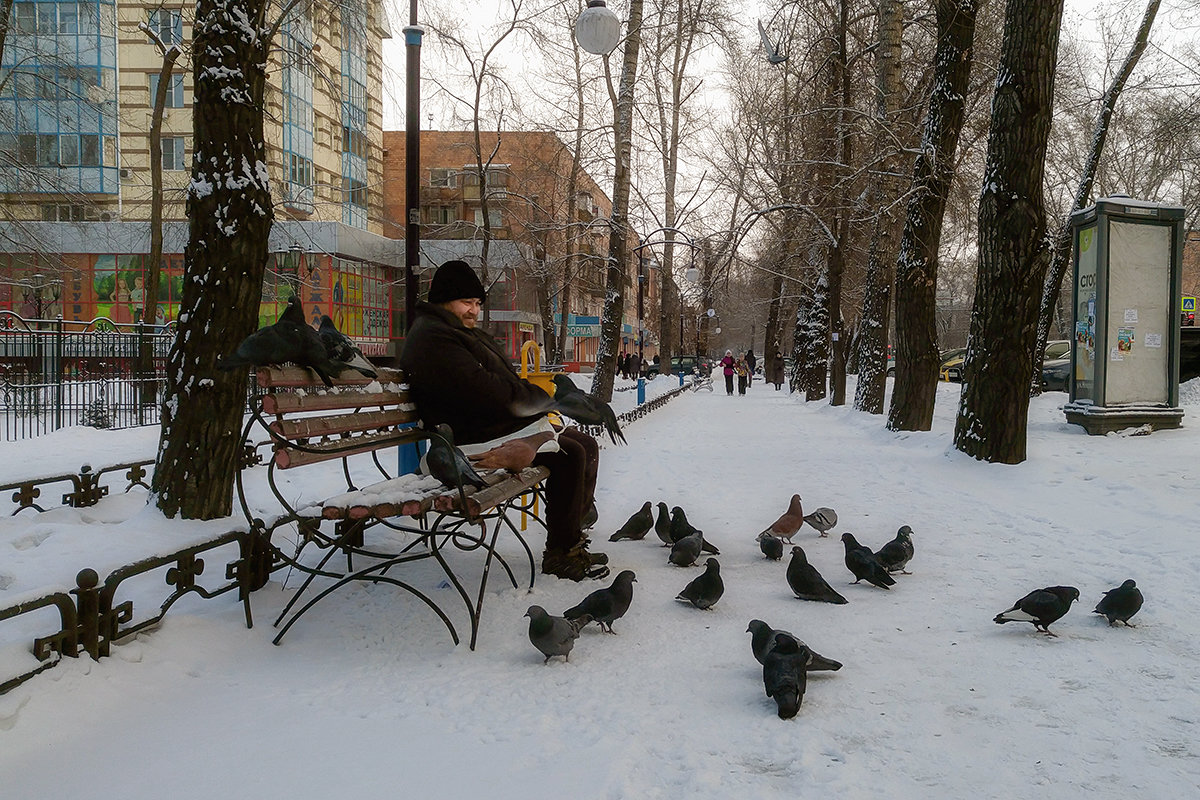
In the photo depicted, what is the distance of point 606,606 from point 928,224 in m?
11.0

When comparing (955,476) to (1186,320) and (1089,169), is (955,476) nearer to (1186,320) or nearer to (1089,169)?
(1089,169)

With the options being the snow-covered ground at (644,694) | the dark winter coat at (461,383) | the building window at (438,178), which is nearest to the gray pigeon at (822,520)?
the snow-covered ground at (644,694)

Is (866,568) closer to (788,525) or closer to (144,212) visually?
(788,525)

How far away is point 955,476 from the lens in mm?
9164

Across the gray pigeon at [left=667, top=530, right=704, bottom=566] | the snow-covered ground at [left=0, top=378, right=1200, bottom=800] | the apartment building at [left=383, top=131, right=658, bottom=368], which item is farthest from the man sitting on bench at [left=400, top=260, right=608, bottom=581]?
the apartment building at [left=383, top=131, right=658, bottom=368]

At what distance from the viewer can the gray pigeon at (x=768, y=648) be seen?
3479mm

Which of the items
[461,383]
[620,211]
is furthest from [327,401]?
[620,211]

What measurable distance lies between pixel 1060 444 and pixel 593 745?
9.49 m

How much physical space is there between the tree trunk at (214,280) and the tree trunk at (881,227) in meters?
12.3

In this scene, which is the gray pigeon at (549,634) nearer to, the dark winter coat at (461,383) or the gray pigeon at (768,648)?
the gray pigeon at (768,648)

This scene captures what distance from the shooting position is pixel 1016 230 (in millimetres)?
9273

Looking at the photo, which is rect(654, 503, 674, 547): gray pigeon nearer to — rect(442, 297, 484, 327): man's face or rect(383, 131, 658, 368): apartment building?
rect(442, 297, 484, 327): man's face

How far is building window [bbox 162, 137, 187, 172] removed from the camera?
41188 millimetres

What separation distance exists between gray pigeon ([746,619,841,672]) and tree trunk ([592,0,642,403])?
583 inches
